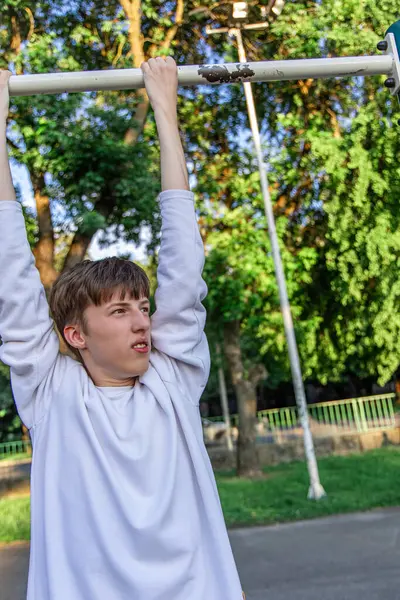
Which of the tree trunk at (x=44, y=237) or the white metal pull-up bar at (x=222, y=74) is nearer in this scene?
the white metal pull-up bar at (x=222, y=74)

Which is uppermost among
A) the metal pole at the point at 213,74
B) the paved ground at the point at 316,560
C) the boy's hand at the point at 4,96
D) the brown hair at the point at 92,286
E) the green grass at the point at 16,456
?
the green grass at the point at 16,456

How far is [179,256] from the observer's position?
69.8 inches

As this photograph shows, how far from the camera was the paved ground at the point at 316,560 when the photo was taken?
573 centimetres

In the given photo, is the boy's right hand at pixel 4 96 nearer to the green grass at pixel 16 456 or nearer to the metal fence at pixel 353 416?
the metal fence at pixel 353 416

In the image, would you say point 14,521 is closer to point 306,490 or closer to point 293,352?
point 306,490

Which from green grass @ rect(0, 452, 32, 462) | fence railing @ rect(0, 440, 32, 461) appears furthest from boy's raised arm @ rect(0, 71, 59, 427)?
fence railing @ rect(0, 440, 32, 461)

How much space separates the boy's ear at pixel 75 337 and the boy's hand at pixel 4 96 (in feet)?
1.86

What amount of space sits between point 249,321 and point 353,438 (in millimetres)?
4801

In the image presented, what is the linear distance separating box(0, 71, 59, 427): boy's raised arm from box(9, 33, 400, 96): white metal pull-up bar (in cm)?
58

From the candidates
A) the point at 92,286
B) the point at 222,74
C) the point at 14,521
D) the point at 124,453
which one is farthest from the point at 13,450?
the point at 124,453

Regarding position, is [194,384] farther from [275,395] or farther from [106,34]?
[275,395]

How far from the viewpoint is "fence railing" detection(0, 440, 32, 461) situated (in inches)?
827

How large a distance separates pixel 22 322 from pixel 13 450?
20.6 metres

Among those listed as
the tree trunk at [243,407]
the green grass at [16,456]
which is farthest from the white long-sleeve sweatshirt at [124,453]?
the green grass at [16,456]
